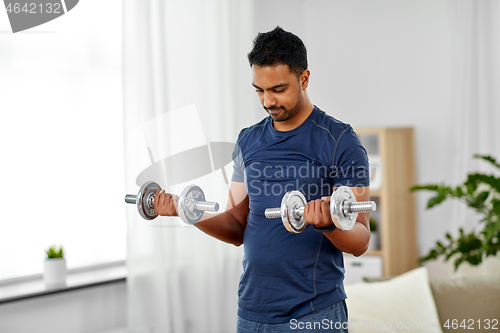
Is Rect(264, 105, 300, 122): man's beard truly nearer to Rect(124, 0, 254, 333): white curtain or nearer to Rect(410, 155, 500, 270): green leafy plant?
Rect(124, 0, 254, 333): white curtain

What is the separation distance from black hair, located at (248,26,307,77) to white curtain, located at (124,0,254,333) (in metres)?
0.82

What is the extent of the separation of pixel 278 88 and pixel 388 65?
253 centimetres

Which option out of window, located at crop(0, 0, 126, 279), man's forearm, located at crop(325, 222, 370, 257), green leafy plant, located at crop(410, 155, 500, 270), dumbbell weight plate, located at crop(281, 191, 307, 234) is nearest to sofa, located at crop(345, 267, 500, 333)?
green leafy plant, located at crop(410, 155, 500, 270)

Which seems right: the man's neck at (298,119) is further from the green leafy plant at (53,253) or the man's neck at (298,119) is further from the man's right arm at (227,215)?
the green leafy plant at (53,253)

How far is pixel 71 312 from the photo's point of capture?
2064 millimetres

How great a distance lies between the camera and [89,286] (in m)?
2.06

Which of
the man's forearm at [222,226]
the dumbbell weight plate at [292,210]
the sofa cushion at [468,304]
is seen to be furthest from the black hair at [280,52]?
the sofa cushion at [468,304]

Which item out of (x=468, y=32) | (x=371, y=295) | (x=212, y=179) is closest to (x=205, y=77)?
(x=371, y=295)

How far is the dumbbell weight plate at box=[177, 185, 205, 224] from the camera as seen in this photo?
3.42 feet

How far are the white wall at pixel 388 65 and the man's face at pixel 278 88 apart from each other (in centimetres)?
220

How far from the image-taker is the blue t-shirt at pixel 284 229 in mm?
1109

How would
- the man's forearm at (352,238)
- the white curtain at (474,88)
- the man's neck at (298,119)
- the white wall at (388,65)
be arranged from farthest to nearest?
the white wall at (388,65) < the white curtain at (474,88) < the man's neck at (298,119) < the man's forearm at (352,238)

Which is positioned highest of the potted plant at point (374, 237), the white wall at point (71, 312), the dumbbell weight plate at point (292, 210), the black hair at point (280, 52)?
the black hair at point (280, 52)

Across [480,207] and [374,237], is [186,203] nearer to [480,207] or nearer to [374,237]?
[480,207]
